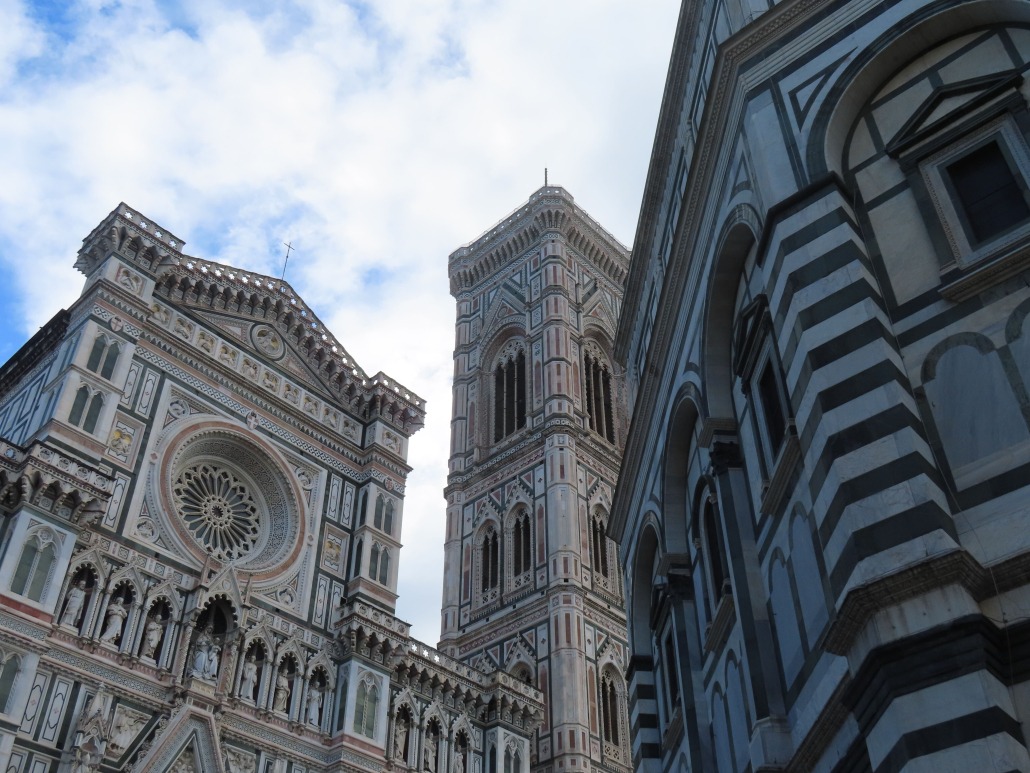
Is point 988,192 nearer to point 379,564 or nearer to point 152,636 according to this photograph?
point 152,636

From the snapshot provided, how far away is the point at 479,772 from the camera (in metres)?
24.8

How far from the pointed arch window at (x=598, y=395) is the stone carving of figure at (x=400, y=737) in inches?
747

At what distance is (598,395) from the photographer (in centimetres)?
4262

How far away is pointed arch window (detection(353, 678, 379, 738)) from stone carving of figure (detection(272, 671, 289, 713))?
5.44 ft

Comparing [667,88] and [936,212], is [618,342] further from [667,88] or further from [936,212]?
[936,212]

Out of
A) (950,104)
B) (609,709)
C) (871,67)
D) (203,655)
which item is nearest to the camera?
(950,104)

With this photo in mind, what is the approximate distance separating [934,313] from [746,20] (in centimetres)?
489

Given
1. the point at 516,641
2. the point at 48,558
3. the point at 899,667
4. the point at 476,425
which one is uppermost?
the point at 476,425

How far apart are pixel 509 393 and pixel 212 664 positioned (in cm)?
2399

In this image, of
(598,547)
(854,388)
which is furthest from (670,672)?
(598,547)

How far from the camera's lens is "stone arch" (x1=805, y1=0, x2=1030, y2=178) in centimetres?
846

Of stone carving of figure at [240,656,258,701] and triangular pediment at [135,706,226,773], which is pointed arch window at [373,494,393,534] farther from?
triangular pediment at [135,706,226,773]

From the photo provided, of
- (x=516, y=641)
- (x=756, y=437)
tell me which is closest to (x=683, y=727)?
(x=756, y=437)

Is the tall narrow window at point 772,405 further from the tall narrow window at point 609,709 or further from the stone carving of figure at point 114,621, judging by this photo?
the tall narrow window at point 609,709
